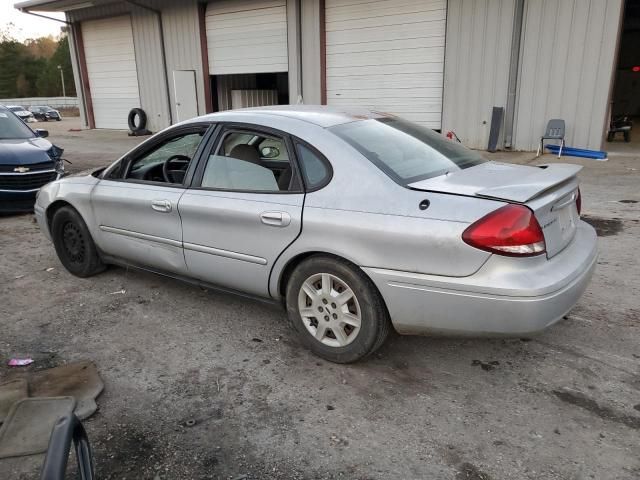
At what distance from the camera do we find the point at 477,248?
261cm

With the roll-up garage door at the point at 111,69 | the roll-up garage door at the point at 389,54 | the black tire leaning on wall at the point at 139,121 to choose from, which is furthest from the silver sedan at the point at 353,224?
the roll-up garage door at the point at 111,69

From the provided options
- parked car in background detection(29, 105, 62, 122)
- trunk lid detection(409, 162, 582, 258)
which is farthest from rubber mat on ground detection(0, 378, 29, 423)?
parked car in background detection(29, 105, 62, 122)

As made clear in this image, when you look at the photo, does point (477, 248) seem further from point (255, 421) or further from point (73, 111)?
point (73, 111)

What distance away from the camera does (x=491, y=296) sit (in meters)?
2.60

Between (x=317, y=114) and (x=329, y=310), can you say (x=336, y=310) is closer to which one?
(x=329, y=310)

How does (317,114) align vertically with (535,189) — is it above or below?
above

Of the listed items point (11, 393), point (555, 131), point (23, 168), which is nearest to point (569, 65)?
point (555, 131)

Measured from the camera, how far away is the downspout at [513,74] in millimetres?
11023

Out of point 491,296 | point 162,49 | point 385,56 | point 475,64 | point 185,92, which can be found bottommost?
point 491,296

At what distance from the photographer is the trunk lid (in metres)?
2.74

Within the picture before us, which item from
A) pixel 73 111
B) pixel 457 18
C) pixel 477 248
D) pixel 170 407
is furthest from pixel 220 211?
pixel 73 111

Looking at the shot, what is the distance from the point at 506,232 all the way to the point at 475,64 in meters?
10.4

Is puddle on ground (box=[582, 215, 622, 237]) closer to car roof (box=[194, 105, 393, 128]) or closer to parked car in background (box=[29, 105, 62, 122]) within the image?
car roof (box=[194, 105, 393, 128])

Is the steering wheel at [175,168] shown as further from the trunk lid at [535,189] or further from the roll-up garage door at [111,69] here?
the roll-up garage door at [111,69]
